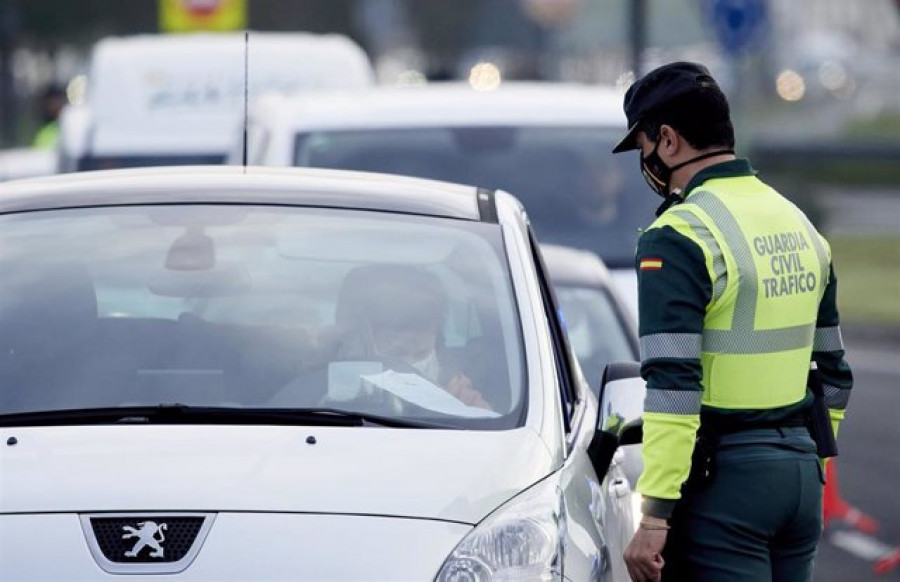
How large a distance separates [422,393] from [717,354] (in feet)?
2.15

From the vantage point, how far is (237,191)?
17.5ft

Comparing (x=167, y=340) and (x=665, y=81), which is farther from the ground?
(x=665, y=81)

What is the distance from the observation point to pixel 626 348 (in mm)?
7645

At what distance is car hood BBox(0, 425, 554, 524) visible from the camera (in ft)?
13.4

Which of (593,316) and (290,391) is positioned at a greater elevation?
(290,391)

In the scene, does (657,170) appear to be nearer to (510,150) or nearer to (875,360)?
(510,150)

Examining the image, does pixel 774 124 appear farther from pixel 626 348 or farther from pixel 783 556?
pixel 783 556

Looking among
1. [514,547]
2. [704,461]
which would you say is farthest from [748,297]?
[514,547]

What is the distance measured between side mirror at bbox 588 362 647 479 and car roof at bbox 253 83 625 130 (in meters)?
4.34

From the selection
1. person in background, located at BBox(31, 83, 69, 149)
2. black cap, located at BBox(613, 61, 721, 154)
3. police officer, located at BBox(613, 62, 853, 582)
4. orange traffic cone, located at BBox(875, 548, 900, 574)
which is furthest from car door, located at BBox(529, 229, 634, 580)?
person in background, located at BBox(31, 83, 69, 149)

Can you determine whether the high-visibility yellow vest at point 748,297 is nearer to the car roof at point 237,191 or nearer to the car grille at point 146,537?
the car roof at point 237,191

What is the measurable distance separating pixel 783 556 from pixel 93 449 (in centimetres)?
152

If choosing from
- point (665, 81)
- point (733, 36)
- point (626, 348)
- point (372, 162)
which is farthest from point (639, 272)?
point (733, 36)

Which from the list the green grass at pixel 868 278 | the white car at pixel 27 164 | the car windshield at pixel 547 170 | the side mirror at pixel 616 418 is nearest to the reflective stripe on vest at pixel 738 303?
the side mirror at pixel 616 418
